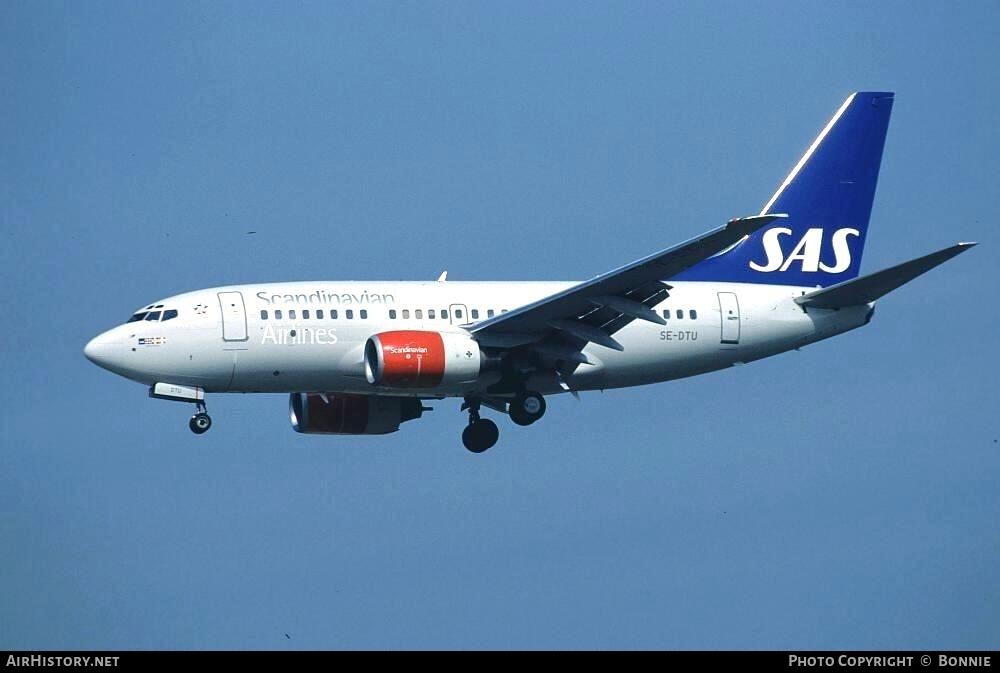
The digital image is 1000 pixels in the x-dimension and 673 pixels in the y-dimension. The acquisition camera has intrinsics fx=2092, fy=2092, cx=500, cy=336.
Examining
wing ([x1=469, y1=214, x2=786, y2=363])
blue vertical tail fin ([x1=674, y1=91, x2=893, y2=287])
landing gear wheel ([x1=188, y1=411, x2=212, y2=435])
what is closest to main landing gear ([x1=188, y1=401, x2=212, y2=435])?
landing gear wheel ([x1=188, y1=411, x2=212, y2=435])

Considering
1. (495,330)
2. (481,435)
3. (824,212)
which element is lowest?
(481,435)

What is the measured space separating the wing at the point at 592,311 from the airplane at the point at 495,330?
53 millimetres

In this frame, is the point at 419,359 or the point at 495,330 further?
the point at 495,330

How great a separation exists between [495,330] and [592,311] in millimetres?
2875

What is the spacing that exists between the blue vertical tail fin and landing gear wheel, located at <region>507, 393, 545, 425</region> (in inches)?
282


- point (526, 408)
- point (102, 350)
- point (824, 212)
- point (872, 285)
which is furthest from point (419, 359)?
point (824, 212)

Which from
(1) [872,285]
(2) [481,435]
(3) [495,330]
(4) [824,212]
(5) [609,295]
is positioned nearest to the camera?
(5) [609,295]

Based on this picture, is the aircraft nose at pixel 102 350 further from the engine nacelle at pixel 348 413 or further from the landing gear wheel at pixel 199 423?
the engine nacelle at pixel 348 413

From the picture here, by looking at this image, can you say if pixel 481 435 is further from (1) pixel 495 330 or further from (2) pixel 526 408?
(1) pixel 495 330

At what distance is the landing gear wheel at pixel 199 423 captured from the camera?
60.8 metres

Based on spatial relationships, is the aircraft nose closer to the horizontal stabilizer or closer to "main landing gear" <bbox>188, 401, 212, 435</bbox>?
"main landing gear" <bbox>188, 401, 212, 435</bbox>

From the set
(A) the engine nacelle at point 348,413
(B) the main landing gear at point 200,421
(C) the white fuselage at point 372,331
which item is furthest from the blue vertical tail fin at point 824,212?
(B) the main landing gear at point 200,421

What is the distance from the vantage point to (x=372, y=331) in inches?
2399
